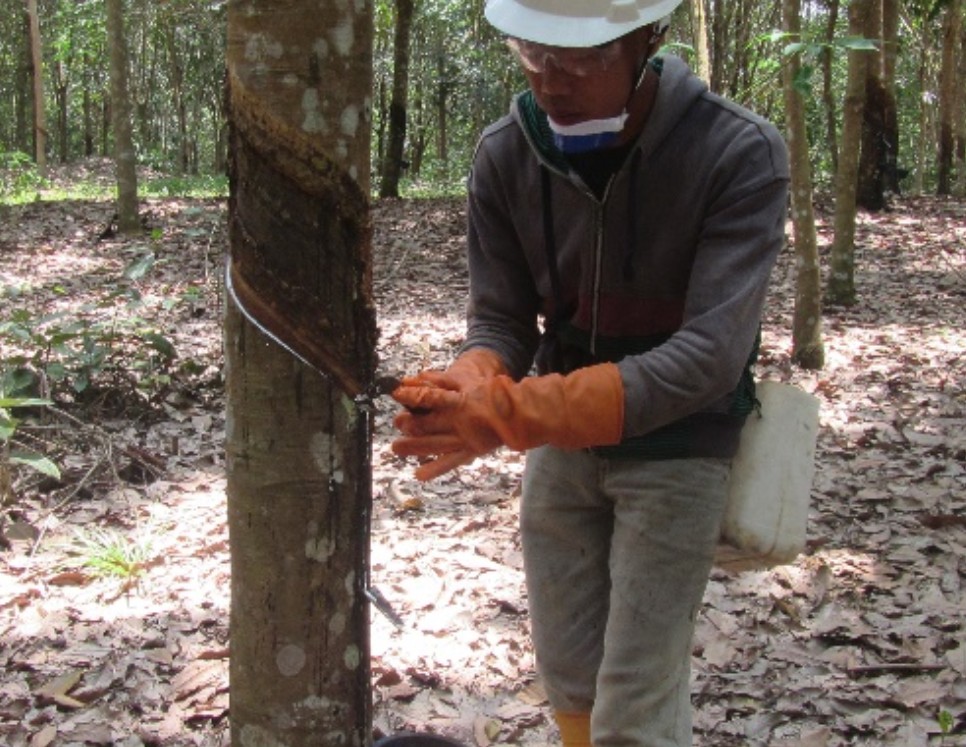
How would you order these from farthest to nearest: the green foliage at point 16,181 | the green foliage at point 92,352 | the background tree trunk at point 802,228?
the green foliage at point 16,181 < the background tree trunk at point 802,228 < the green foliage at point 92,352

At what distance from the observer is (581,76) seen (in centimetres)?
171

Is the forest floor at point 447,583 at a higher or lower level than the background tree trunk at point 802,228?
lower

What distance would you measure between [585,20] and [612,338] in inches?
23.2

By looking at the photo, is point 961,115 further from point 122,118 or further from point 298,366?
point 298,366

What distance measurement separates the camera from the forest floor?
2961 millimetres

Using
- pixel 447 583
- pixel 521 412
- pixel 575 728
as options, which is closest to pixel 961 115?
pixel 447 583

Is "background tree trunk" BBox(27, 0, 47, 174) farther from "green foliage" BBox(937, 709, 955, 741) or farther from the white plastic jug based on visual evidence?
the white plastic jug

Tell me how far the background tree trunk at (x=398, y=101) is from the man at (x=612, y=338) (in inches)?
426

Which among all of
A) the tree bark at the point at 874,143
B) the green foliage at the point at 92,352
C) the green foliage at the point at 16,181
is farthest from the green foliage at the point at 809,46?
the green foliage at the point at 16,181

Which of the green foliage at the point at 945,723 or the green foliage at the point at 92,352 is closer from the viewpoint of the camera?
the green foliage at the point at 945,723

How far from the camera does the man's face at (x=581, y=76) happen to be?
5.56 ft

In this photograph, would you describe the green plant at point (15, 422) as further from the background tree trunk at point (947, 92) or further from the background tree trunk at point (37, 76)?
the background tree trunk at point (37, 76)

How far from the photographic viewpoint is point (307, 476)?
5.51 ft

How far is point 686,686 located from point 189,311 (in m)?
5.83
